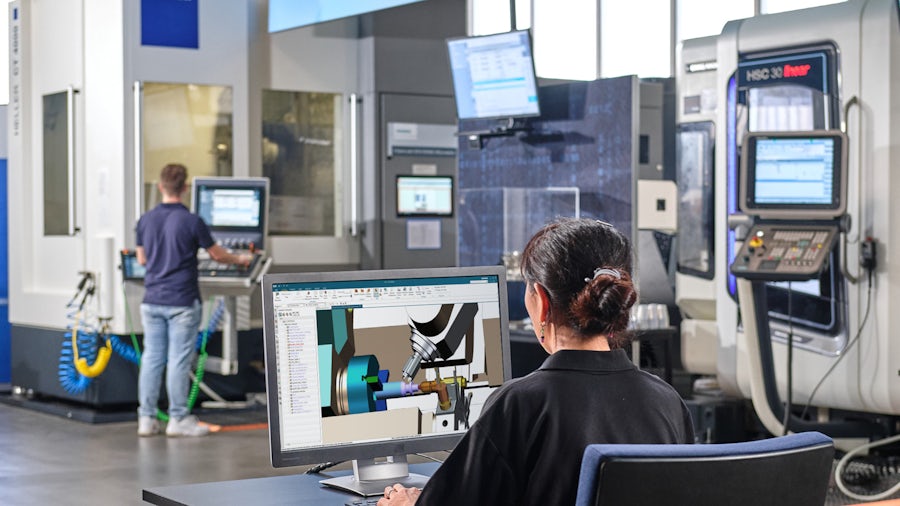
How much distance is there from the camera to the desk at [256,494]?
2562mm

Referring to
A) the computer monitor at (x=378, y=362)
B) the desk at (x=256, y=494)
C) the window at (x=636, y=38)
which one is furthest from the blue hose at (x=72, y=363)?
the computer monitor at (x=378, y=362)

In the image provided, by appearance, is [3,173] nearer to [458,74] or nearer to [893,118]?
[458,74]

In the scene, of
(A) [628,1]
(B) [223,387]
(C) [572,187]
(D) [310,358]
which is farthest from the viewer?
(A) [628,1]

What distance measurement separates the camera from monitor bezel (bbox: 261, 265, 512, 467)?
2533 mm

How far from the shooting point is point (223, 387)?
338 inches

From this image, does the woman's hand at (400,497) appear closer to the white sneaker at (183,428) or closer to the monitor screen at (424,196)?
the white sneaker at (183,428)

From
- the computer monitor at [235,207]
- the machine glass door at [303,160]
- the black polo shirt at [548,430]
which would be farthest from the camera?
the machine glass door at [303,160]

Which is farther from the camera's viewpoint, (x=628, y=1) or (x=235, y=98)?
(x=628, y=1)

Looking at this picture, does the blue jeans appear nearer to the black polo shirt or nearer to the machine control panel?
the machine control panel

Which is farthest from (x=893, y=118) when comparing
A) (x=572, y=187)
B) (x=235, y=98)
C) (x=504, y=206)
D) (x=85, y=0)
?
(x=85, y=0)

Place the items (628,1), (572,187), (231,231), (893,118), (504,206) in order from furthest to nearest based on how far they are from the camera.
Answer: (628,1) < (231,231) < (504,206) < (572,187) < (893,118)

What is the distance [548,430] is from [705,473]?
320 mm

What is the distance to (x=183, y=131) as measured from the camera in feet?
27.7

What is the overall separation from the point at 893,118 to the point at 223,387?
4.77 meters
